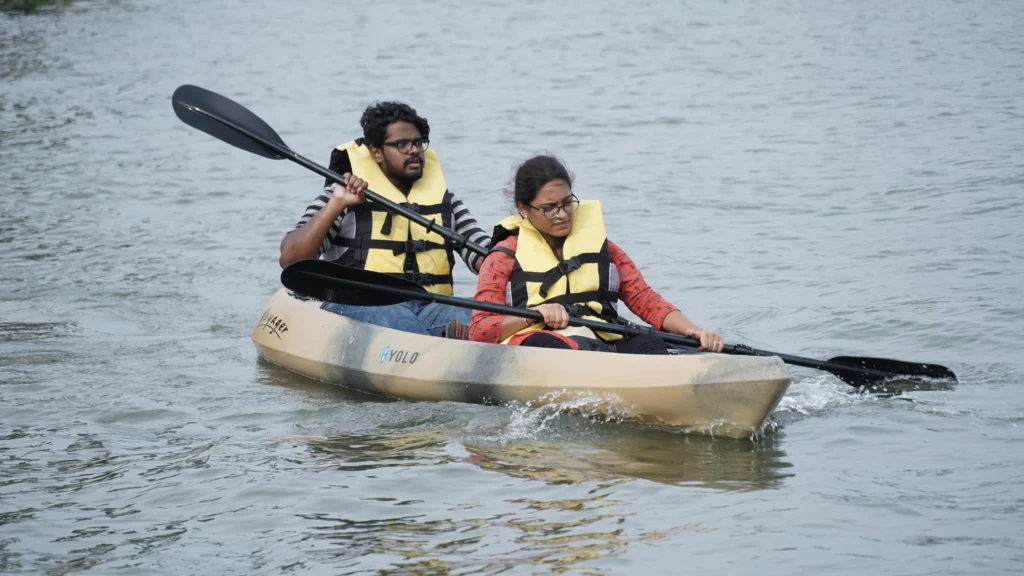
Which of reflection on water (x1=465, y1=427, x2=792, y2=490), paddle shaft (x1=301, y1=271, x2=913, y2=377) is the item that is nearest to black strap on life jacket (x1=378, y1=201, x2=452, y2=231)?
paddle shaft (x1=301, y1=271, x2=913, y2=377)

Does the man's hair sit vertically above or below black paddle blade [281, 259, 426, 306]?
above

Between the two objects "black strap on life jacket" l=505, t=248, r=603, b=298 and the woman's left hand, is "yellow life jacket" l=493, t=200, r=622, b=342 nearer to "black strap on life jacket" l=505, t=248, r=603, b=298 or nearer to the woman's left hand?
"black strap on life jacket" l=505, t=248, r=603, b=298

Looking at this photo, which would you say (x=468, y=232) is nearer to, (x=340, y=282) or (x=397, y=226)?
(x=397, y=226)

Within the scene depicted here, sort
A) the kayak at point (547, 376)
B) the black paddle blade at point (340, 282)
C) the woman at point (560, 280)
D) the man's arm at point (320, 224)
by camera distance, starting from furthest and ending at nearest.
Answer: the man's arm at point (320, 224)
the black paddle blade at point (340, 282)
the woman at point (560, 280)
the kayak at point (547, 376)

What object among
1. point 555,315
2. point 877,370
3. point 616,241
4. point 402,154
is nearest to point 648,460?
point 555,315

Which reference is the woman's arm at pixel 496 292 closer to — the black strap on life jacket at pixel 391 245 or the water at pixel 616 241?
the water at pixel 616 241

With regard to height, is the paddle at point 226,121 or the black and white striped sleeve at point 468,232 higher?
the paddle at point 226,121

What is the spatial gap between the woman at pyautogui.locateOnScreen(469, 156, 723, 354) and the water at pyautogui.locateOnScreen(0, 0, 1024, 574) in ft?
1.08

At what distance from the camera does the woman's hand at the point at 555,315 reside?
15.9 ft

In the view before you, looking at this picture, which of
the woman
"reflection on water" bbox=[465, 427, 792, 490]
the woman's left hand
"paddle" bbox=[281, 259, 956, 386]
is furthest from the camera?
"paddle" bbox=[281, 259, 956, 386]

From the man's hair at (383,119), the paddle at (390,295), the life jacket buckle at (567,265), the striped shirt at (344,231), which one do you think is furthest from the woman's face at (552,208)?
the man's hair at (383,119)

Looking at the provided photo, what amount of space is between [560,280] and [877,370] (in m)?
1.37

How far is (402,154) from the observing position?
5.74 m

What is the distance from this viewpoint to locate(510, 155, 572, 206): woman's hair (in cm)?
486
